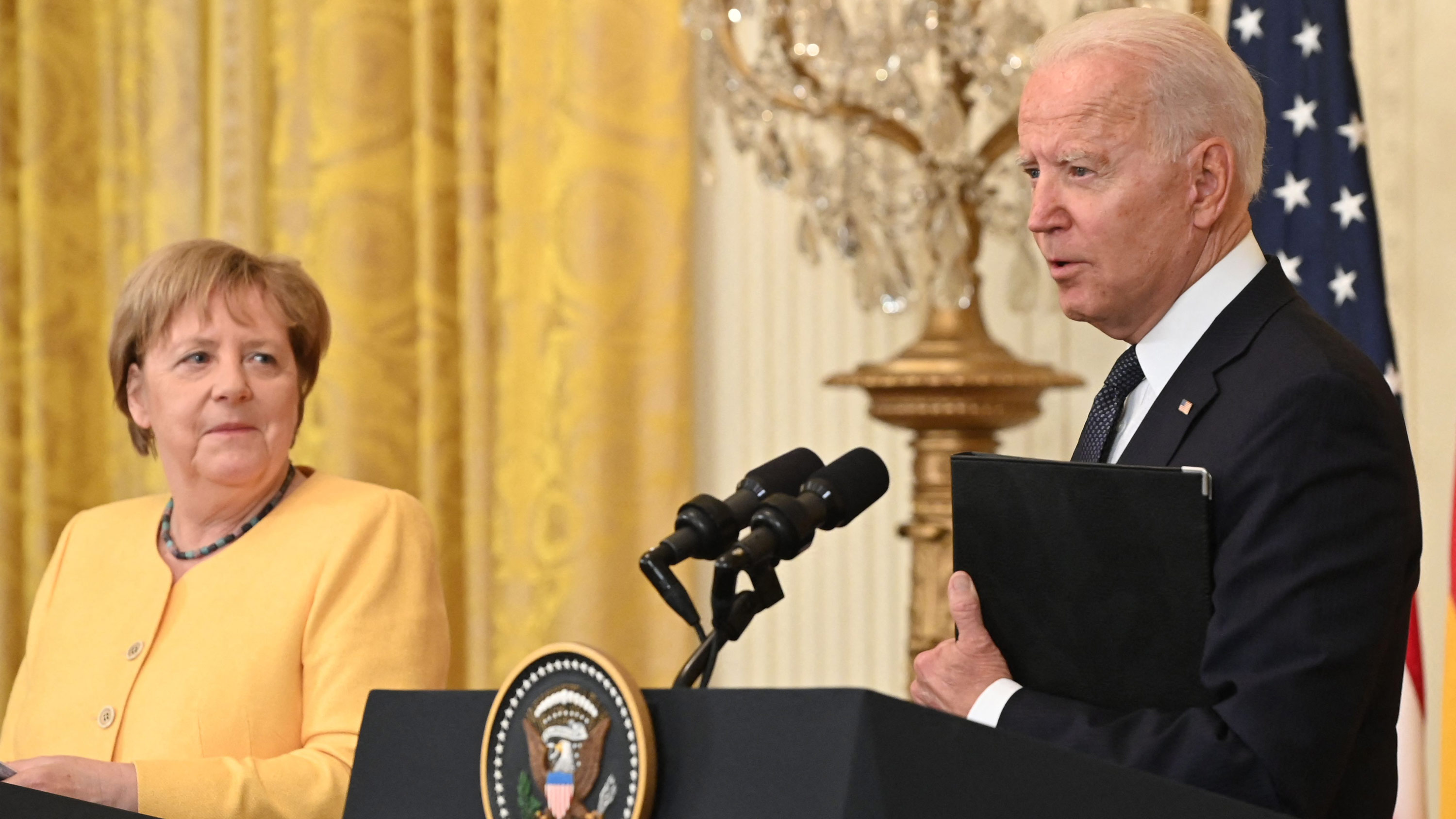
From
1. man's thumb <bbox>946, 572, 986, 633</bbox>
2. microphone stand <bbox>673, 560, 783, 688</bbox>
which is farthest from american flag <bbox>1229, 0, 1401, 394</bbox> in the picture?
microphone stand <bbox>673, 560, 783, 688</bbox>

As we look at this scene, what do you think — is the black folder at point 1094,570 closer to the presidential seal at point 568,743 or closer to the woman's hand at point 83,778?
the presidential seal at point 568,743

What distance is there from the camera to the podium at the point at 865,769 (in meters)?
1.08

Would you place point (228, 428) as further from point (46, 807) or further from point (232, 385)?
point (46, 807)

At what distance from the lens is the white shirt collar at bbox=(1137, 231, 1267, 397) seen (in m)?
1.59

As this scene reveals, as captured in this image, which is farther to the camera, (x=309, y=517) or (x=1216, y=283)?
(x=309, y=517)

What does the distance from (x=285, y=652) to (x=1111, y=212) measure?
1.27m

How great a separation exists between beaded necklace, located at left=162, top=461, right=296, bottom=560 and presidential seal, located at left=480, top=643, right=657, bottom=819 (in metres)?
1.14

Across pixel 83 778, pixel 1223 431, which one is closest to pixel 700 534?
pixel 1223 431

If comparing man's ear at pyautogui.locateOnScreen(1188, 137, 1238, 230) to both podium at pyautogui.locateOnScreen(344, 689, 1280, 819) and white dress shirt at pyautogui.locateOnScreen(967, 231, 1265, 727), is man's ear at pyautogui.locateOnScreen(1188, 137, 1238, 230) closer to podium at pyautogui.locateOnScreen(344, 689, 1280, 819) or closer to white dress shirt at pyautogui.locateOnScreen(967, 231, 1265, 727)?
white dress shirt at pyautogui.locateOnScreen(967, 231, 1265, 727)

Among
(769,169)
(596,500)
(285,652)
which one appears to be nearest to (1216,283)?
(285,652)

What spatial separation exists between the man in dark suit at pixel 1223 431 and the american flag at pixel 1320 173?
1.79 metres

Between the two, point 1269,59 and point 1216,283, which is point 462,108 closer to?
point 1269,59

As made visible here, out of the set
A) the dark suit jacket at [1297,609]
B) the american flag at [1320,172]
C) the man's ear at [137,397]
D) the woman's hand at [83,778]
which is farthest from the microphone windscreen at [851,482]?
the american flag at [1320,172]

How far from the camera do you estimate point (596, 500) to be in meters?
3.97
